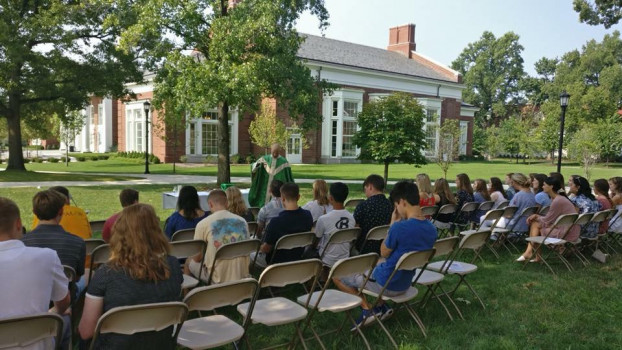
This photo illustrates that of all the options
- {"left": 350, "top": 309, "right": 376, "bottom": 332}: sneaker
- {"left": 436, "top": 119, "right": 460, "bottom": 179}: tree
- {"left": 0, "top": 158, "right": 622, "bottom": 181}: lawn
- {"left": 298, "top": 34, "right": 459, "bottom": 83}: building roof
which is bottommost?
{"left": 350, "top": 309, "right": 376, "bottom": 332}: sneaker

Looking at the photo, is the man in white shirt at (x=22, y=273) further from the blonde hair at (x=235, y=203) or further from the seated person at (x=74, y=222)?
the blonde hair at (x=235, y=203)

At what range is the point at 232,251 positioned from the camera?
4.09 meters

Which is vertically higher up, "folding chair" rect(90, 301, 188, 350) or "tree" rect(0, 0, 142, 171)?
"tree" rect(0, 0, 142, 171)

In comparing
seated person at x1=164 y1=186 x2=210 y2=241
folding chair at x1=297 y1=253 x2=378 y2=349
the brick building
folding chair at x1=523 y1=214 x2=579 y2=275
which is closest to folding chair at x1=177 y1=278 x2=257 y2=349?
folding chair at x1=297 y1=253 x2=378 y2=349

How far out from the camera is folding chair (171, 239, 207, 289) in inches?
160

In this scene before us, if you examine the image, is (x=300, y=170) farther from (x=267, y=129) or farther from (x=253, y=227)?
(x=253, y=227)

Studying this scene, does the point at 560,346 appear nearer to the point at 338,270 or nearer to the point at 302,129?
the point at 338,270

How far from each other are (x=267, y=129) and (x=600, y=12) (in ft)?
56.8

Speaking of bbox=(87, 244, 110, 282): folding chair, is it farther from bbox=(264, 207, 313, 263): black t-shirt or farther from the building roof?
the building roof

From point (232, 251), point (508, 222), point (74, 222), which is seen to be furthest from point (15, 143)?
point (508, 222)

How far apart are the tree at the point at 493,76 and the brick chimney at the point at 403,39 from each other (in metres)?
23.7

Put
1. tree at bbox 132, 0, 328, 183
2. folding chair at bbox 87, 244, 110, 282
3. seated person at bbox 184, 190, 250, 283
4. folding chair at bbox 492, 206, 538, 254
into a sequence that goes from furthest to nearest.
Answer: tree at bbox 132, 0, 328, 183 → folding chair at bbox 492, 206, 538, 254 → seated person at bbox 184, 190, 250, 283 → folding chair at bbox 87, 244, 110, 282

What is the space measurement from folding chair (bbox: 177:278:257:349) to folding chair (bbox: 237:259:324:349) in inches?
→ 5.5

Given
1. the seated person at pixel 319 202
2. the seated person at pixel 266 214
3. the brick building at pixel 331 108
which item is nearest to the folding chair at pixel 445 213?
the seated person at pixel 319 202
